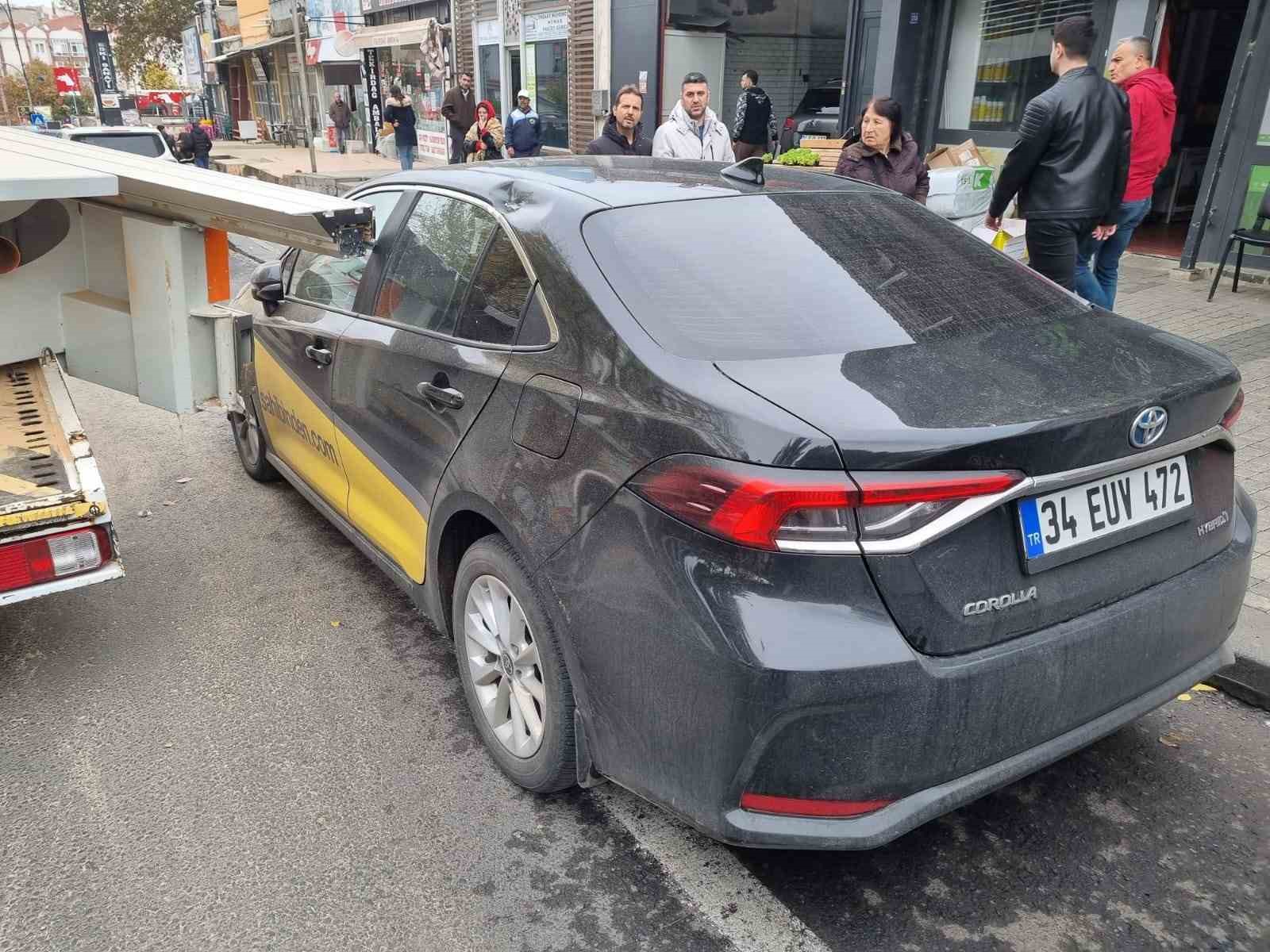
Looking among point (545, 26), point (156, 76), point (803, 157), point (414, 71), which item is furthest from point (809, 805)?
point (156, 76)

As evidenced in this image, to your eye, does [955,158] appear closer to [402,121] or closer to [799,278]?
[799,278]

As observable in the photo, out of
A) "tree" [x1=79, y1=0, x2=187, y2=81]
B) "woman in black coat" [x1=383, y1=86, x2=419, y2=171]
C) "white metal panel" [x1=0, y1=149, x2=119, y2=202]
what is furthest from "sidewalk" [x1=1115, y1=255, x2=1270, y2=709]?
"tree" [x1=79, y1=0, x2=187, y2=81]

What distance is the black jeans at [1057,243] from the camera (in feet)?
17.6

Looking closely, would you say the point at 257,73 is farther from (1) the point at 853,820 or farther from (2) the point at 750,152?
(1) the point at 853,820

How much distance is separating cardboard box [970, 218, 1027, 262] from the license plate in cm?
380

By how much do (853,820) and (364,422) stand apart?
2.16 meters

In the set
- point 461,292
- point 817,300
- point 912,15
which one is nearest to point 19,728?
point 461,292

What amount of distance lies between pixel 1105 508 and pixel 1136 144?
5299 millimetres

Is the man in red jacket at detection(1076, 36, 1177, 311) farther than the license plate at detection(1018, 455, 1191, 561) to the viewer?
Yes

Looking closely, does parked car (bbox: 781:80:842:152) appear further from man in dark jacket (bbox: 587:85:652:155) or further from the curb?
the curb

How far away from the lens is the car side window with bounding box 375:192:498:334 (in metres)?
2.96

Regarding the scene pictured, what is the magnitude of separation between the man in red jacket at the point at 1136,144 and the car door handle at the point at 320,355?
15.2ft

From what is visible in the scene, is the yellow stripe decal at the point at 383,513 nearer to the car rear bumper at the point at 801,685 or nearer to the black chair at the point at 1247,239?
the car rear bumper at the point at 801,685

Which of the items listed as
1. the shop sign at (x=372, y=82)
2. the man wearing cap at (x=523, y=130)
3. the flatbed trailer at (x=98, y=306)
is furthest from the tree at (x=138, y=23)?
the flatbed trailer at (x=98, y=306)
